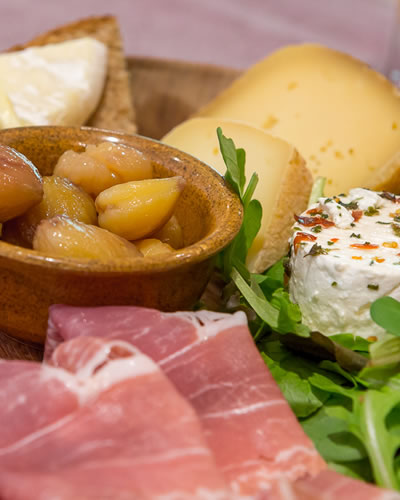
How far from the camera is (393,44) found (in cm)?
330

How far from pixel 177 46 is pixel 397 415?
3377 mm

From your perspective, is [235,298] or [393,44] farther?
[393,44]

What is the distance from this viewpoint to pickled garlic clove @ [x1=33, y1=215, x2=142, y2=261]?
3.73 ft

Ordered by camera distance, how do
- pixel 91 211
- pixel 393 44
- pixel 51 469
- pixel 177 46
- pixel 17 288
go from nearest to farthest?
pixel 51 469 < pixel 17 288 < pixel 91 211 < pixel 393 44 < pixel 177 46

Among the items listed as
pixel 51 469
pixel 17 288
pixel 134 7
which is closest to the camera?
pixel 51 469

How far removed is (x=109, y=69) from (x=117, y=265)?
4.97 ft

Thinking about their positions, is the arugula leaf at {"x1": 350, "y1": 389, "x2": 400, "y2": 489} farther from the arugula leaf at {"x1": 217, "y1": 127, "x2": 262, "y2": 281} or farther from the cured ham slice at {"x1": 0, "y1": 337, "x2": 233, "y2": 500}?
the arugula leaf at {"x1": 217, "y1": 127, "x2": 262, "y2": 281}

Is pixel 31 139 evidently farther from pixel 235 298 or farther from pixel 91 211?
pixel 235 298

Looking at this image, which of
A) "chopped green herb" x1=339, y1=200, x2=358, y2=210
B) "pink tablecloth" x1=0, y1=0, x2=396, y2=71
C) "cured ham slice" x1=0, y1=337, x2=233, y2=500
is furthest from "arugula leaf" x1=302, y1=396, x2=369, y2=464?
"pink tablecloth" x1=0, y1=0, x2=396, y2=71

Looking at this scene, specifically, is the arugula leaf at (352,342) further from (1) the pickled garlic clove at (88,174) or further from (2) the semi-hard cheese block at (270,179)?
(1) the pickled garlic clove at (88,174)

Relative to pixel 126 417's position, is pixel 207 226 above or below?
above

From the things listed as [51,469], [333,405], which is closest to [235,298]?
[333,405]

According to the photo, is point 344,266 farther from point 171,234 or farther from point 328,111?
point 328,111

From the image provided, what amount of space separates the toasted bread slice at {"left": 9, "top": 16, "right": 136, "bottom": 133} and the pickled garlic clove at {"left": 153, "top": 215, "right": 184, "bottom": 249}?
3.37ft
